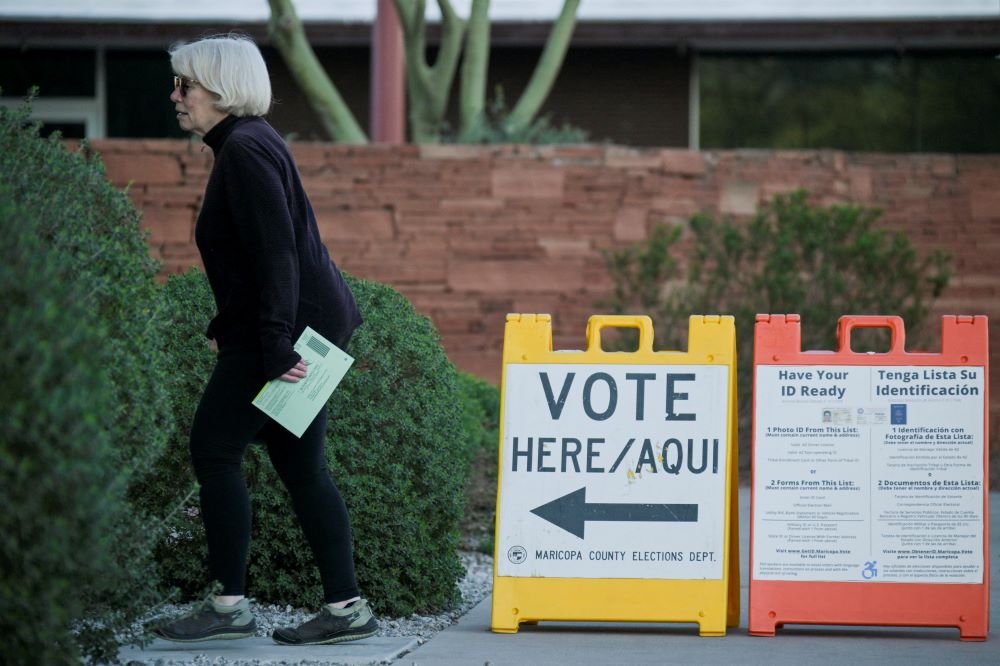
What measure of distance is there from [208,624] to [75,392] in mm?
1575

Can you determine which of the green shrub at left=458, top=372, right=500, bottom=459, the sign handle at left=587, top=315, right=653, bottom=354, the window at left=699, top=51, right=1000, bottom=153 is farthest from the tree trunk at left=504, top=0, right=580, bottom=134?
the sign handle at left=587, top=315, right=653, bottom=354

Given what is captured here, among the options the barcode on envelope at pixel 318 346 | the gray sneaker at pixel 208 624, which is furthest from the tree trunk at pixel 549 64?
the gray sneaker at pixel 208 624

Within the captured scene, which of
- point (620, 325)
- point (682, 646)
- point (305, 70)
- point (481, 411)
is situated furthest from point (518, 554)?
point (305, 70)

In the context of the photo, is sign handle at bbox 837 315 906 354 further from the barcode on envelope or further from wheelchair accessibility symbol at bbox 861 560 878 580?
the barcode on envelope

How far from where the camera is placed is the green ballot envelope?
13.8 feet

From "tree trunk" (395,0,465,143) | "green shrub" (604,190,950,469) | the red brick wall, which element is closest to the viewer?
"green shrub" (604,190,950,469)

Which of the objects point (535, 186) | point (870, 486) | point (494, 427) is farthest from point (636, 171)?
point (870, 486)

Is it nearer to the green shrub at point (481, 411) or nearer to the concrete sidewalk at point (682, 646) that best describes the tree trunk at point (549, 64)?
the green shrub at point (481, 411)

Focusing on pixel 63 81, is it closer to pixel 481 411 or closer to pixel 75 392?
pixel 481 411

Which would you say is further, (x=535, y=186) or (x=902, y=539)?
(x=535, y=186)

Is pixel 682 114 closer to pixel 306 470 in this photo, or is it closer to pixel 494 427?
pixel 494 427

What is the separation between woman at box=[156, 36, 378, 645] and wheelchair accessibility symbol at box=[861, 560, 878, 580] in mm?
1719

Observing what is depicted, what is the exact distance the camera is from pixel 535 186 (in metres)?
10.5

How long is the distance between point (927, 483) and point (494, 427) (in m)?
3.63
